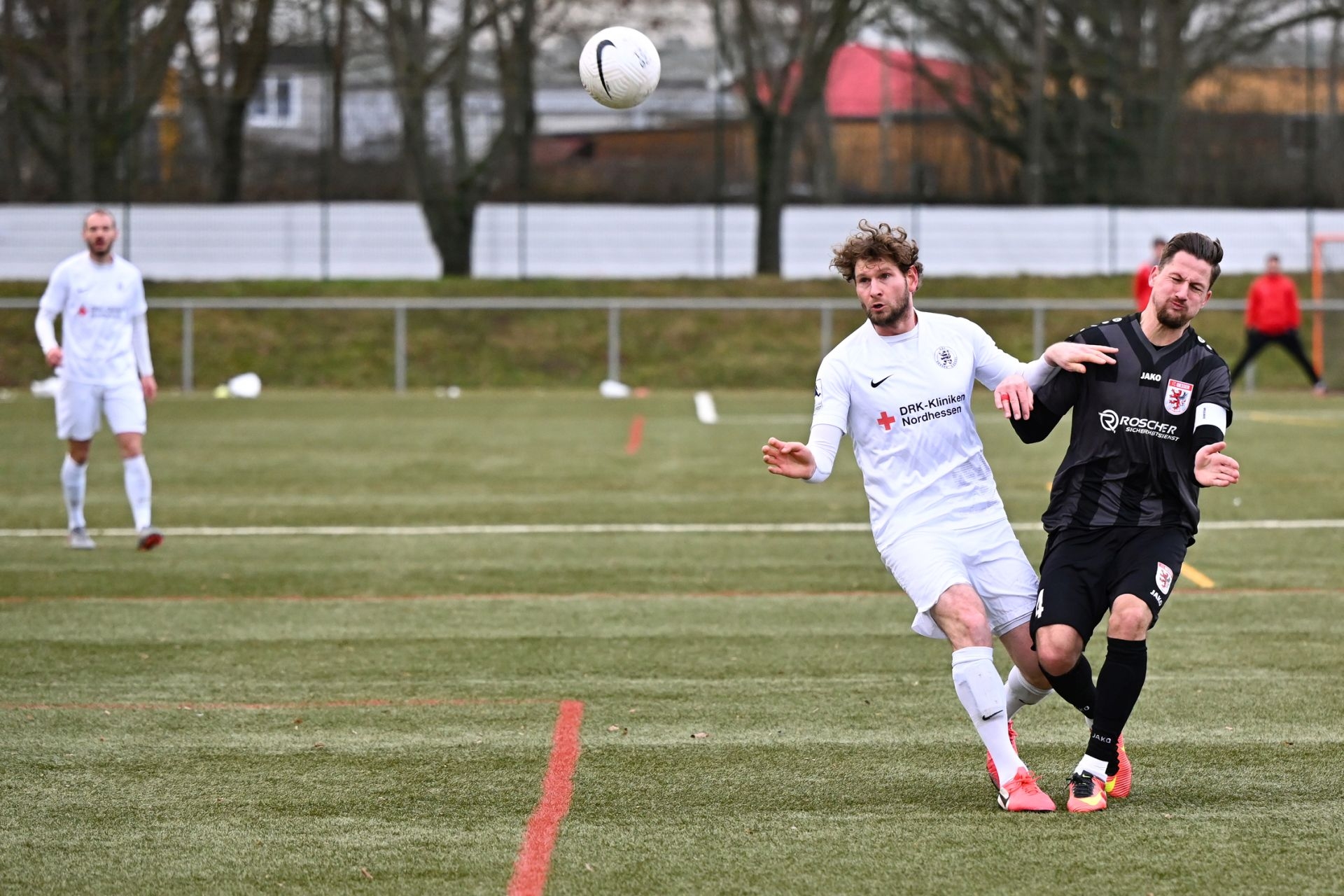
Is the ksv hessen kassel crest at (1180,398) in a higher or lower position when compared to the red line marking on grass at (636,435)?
higher

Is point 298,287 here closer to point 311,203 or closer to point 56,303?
point 311,203

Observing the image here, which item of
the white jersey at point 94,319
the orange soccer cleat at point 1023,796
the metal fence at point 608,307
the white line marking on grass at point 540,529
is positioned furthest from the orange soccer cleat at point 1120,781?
the metal fence at point 608,307

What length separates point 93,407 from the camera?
37.3 ft

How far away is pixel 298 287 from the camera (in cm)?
3120

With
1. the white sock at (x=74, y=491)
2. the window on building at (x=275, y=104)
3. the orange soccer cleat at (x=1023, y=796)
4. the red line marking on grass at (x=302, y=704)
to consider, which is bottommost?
the red line marking on grass at (x=302, y=704)

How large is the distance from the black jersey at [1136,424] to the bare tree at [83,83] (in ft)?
96.9

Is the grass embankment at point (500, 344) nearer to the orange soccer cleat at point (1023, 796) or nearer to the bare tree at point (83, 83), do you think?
the bare tree at point (83, 83)

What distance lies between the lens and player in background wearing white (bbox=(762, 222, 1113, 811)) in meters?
5.38

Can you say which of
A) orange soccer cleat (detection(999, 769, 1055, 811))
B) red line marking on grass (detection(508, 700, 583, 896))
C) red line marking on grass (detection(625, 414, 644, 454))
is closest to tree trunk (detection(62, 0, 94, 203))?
red line marking on grass (detection(625, 414, 644, 454))

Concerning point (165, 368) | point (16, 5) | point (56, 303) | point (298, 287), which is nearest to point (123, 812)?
point (56, 303)

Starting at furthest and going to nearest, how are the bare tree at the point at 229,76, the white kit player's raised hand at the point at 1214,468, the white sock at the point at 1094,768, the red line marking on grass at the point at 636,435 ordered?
the bare tree at the point at 229,76 < the red line marking on grass at the point at 636,435 < the white sock at the point at 1094,768 < the white kit player's raised hand at the point at 1214,468

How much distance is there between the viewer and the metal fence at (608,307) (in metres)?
26.6

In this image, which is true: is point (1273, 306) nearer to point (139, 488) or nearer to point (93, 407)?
point (139, 488)

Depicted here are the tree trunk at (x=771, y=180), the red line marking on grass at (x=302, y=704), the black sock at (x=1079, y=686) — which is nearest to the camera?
the black sock at (x=1079, y=686)
